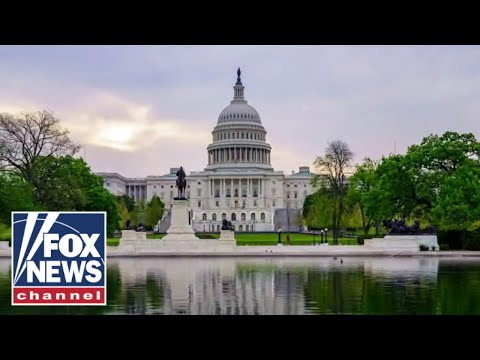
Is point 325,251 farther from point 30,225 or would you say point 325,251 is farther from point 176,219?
point 30,225

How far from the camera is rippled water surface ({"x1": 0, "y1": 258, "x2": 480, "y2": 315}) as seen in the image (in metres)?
14.9

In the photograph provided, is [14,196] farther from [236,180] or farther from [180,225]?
[236,180]

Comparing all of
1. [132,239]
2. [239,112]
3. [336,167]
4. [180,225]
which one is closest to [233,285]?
[132,239]

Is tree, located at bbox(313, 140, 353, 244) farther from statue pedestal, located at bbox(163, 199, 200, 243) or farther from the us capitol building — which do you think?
the us capitol building

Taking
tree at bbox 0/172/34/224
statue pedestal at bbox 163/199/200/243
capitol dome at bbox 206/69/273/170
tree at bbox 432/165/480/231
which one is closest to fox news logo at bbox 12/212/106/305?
tree at bbox 0/172/34/224

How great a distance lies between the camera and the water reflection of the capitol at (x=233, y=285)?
15242mm

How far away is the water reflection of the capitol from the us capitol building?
104 metres

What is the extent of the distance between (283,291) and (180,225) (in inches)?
1169

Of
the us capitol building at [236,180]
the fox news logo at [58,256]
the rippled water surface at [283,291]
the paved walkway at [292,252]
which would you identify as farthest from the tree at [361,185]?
the us capitol building at [236,180]

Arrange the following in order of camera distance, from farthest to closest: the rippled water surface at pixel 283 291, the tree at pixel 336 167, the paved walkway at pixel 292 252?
the tree at pixel 336 167 < the paved walkway at pixel 292 252 < the rippled water surface at pixel 283 291

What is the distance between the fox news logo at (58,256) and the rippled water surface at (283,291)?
1654 mm

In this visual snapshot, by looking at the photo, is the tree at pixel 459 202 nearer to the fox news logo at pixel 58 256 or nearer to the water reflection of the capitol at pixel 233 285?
the water reflection of the capitol at pixel 233 285

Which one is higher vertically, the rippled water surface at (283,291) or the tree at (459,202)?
the tree at (459,202)
